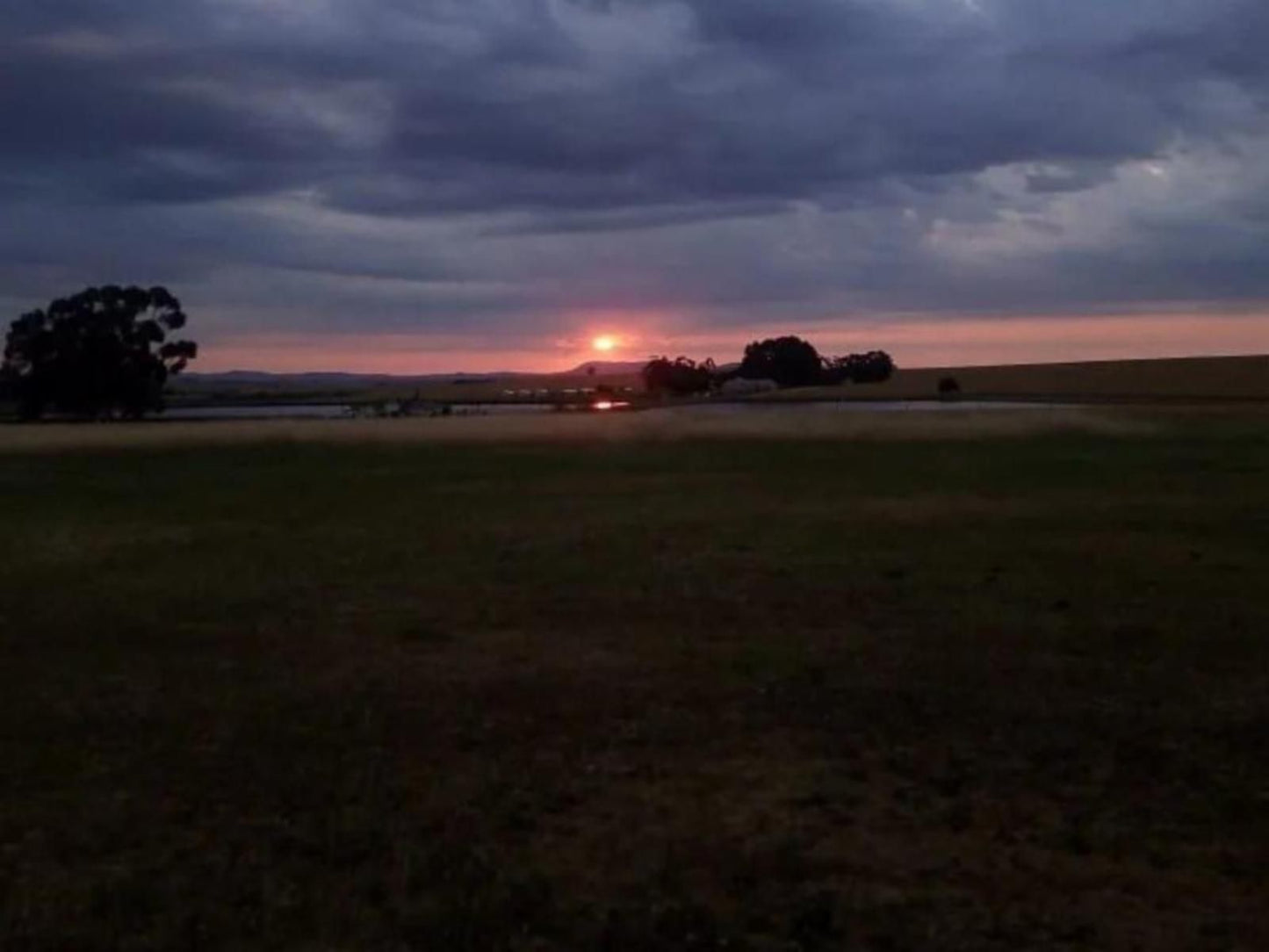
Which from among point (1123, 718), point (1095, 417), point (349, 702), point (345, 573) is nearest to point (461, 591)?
point (345, 573)

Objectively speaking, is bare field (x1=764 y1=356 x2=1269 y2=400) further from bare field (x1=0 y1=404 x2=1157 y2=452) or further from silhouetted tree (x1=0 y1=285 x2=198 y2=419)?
silhouetted tree (x1=0 y1=285 x2=198 y2=419)

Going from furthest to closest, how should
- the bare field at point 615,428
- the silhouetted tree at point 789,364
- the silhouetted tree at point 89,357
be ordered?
the silhouetted tree at point 789,364 < the silhouetted tree at point 89,357 < the bare field at point 615,428

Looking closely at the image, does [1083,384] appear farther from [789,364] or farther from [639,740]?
[639,740]

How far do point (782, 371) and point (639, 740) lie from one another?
130547 mm

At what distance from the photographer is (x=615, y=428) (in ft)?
216

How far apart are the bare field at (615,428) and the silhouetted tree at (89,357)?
54.0 ft

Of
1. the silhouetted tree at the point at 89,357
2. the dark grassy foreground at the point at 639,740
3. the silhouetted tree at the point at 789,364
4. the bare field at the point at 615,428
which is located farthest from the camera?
the silhouetted tree at the point at 789,364

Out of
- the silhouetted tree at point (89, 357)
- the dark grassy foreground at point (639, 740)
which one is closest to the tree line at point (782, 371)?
the silhouetted tree at point (89, 357)

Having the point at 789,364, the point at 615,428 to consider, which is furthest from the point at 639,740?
the point at 789,364

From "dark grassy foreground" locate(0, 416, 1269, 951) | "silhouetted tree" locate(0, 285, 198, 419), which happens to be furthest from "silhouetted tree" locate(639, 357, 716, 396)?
"dark grassy foreground" locate(0, 416, 1269, 951)

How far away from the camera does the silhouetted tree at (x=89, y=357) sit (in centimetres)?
9525

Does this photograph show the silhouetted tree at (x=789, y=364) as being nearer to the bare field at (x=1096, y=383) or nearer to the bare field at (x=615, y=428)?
the bare field at (x=1096, y=383)

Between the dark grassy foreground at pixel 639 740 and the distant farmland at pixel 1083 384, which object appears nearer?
the dark grassy foreground at pixel 639 740

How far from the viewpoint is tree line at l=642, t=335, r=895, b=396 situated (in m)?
139
